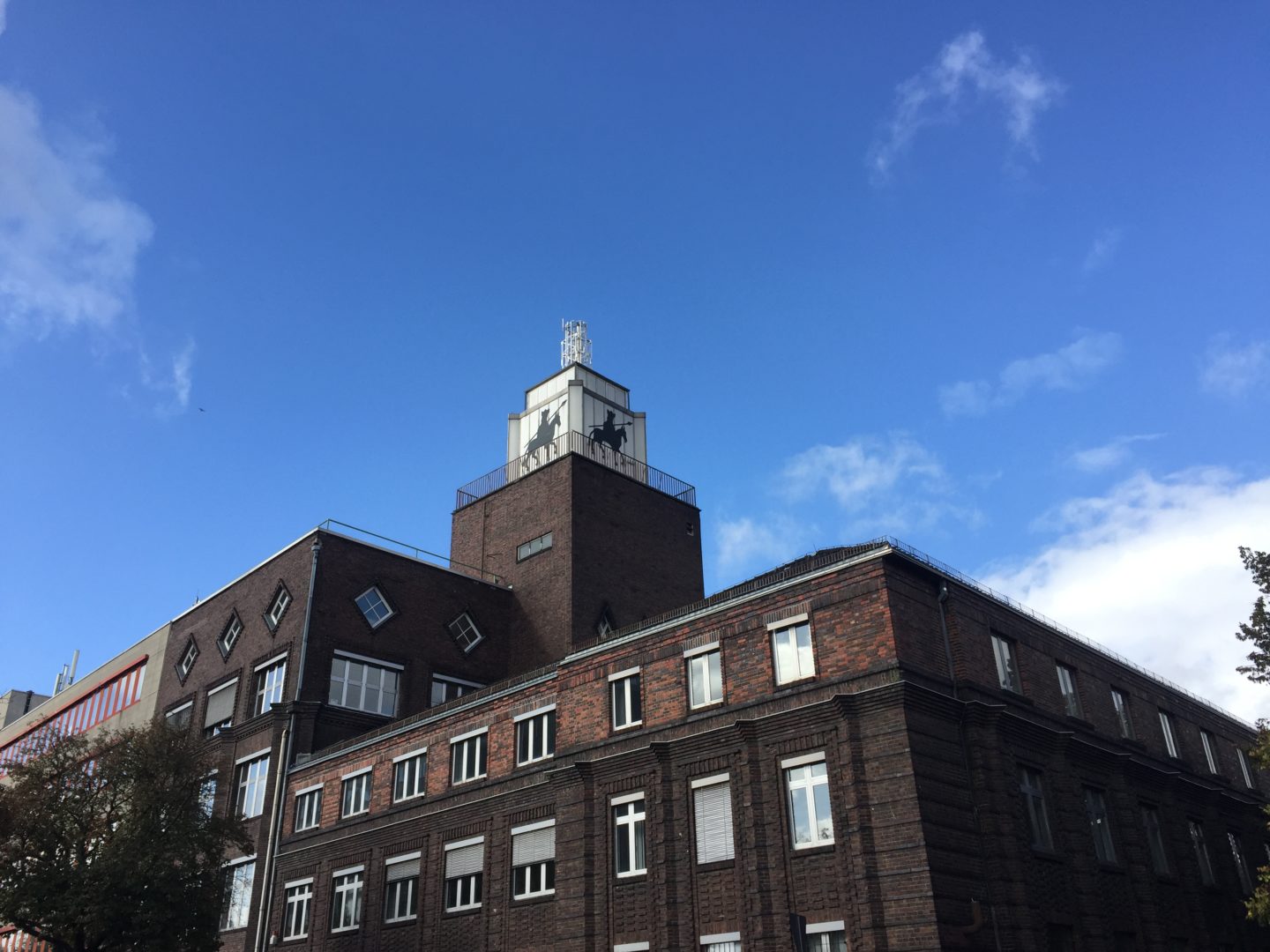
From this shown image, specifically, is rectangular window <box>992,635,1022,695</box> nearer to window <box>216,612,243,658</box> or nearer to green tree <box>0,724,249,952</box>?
green tree <box>0,724,249,952</box>

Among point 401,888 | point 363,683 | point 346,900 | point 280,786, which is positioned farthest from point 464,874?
point 363,683

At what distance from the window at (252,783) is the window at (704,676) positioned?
20778 mm

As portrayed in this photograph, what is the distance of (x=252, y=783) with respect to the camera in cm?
4181

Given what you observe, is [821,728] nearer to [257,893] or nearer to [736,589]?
[736,589]

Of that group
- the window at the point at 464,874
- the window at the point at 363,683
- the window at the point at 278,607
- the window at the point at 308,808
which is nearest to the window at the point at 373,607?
the window at the point at 363,683

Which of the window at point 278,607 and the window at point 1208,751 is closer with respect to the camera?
the window at point 1208,751

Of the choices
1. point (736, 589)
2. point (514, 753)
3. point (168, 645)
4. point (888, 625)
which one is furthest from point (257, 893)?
point (888, 625)

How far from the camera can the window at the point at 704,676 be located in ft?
87.0

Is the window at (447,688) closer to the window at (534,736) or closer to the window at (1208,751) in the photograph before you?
the window at (534,736)

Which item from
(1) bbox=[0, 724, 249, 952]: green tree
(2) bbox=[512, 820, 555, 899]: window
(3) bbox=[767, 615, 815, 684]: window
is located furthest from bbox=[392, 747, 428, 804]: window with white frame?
(3) bbox=[767, 615, 815, 684]: window

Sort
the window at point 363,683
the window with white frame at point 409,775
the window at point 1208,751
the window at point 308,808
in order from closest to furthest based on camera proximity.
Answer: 1. the window with white frame at point 409,775
2. the window at point 1208,751
3. the window at point 308,808
4. the window at point 363,683

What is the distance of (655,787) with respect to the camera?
2650 cm

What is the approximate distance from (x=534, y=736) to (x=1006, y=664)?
12.9 metres

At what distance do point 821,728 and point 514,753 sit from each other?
11.3 meters
